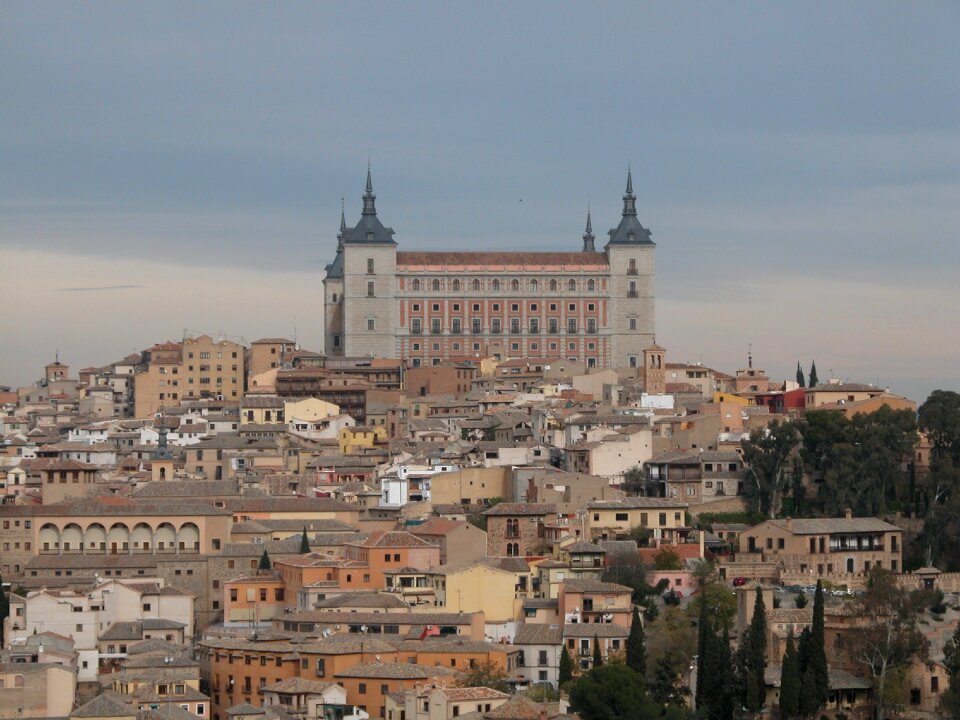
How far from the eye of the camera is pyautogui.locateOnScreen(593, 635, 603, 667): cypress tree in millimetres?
62531

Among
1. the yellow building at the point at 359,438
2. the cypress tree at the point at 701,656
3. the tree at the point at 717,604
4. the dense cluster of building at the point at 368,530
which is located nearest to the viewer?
the cypress tree at the point at 701,656

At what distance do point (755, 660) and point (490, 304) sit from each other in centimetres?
7349

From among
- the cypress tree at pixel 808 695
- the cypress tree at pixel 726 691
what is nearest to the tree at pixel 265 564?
the cypress tree at pixel 726 691

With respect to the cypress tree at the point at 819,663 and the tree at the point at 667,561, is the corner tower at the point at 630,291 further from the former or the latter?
the cypress tree at the point at 819,663

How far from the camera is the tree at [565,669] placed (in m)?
63.3

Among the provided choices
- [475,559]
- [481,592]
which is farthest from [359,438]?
[481,592]

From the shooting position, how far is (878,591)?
63656 millimetres

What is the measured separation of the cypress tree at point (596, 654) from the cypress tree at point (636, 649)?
0.75 metres

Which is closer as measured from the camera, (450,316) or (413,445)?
(413,445)

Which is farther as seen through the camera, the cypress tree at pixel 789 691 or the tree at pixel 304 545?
the tree at pixel 304 545

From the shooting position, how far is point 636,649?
2454 inches

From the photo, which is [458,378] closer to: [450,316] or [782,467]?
[450,316]

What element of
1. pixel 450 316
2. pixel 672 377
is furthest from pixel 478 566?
pixel 450 316

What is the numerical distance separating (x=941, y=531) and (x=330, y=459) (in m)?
26.0
